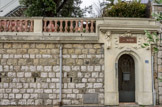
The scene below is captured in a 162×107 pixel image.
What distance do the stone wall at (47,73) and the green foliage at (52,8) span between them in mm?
4593

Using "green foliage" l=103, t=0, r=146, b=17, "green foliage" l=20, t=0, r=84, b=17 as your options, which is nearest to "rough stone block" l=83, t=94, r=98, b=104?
"green foliage" l=103, t=0, r=146, b=17

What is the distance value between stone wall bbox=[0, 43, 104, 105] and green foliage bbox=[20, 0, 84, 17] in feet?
15.1

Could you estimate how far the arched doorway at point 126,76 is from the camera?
9586 mm

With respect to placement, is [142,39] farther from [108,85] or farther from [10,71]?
[10,71]

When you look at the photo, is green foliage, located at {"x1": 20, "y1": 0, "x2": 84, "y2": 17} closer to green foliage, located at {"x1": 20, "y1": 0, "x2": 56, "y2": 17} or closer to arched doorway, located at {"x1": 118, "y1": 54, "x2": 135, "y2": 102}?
green foliage, located at {"x1": 20, "y1": 0, "x2": 56, "y2": 17}

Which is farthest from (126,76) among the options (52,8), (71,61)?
(52,8)

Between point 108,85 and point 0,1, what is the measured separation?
1311 centimetres

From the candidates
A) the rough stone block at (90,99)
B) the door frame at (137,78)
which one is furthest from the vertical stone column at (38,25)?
the rough stone block at (90,99)

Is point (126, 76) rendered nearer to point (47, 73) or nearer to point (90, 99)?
point (90, 99)

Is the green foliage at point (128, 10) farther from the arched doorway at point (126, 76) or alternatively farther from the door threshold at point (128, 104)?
the door threshold at point (128, 104)

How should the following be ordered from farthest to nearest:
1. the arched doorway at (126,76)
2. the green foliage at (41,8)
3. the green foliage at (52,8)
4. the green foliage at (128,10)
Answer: the green foliage at (52,8)
the green foliage at (41,8)
the green foliage at (128,10)
the arched doorway at (126,76)

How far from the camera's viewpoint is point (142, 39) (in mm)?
9297

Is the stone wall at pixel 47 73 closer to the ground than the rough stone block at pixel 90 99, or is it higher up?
higher up

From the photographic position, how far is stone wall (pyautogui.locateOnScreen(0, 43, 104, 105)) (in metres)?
8.94
